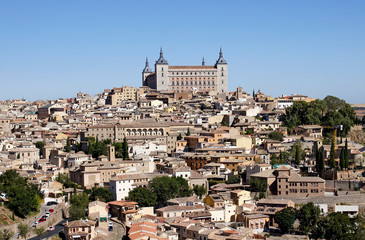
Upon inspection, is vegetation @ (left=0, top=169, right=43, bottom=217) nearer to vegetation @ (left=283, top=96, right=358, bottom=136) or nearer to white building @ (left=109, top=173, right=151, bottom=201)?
white building @ (left=109, top=173, right=151, bottom=201)

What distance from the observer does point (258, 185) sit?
3750cm

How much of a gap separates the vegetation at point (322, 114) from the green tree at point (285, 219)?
22.3 meters

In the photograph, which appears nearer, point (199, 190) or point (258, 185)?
point (258, 185)

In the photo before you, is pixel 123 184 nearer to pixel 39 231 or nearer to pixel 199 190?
pixel 199 190

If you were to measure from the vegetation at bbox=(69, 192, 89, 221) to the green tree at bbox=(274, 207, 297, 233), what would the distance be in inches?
441

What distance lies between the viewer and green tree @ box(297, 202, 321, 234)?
110 ft

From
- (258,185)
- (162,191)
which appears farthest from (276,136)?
(162,191)

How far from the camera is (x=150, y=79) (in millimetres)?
92438

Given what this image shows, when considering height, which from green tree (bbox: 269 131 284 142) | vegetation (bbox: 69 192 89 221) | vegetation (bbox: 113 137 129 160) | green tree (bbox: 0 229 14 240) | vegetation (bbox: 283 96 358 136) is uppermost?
vegetation (bbox: 283 96 358 136)

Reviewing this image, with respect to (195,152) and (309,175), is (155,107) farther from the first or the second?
(309,175)

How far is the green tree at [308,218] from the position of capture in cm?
3356

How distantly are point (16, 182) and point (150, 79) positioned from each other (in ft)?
186

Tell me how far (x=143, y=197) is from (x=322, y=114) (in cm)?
2866

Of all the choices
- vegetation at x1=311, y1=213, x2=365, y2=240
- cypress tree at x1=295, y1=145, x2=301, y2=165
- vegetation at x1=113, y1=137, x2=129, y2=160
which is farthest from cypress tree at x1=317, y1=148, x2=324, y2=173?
vegetation at x1=113, y1=137, x2=129, y2=160
